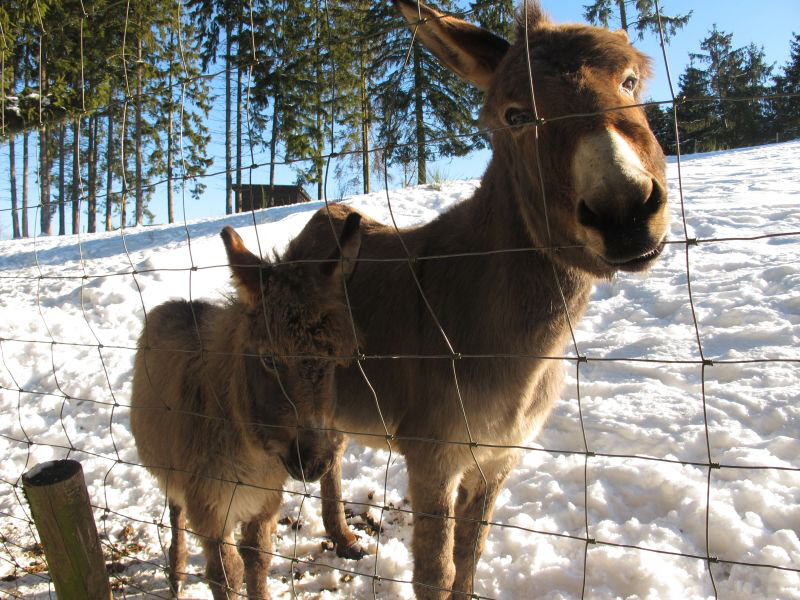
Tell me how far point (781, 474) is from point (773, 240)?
5668 millimetres

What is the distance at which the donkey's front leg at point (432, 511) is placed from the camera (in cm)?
256

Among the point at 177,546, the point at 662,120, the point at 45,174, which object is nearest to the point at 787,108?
the point at 662,120

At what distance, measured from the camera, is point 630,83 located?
2.11 meters

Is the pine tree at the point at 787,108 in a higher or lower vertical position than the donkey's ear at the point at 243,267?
higher

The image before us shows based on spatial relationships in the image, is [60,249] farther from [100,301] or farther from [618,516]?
[618,516]

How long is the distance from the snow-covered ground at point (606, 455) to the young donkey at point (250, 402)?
0.32 m

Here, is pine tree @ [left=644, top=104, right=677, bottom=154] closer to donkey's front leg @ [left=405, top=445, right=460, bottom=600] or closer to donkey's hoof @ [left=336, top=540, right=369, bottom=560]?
donkey's front leg @ [left=405, top=445, right=460, bottom=600]

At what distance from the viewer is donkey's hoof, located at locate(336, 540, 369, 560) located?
384cm

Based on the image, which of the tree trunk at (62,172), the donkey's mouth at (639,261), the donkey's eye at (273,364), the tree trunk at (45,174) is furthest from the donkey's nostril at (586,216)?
the tree trunk at (62,172)

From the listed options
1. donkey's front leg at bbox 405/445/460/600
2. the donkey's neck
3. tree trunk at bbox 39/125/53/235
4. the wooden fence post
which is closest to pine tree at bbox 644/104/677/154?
the donkey's neck

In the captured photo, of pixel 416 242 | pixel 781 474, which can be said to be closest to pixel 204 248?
pixel 416 242

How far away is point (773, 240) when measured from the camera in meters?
7.78

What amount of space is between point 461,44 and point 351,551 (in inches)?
137

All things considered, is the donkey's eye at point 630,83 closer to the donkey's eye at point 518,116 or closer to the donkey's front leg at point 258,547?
the donkey's eye at point 518,116
